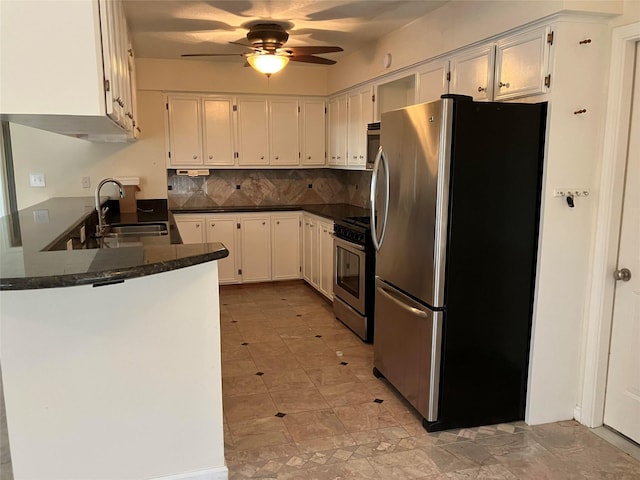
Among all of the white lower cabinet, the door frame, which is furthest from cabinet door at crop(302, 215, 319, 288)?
the door frame

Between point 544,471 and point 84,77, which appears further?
point 544,471

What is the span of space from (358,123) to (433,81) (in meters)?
1.58

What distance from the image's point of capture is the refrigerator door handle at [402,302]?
274cm

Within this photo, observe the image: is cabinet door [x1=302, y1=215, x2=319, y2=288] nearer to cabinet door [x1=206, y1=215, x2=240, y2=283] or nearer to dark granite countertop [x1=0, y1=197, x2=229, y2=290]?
cabinet door [x1=206, y1=215, x2=240, y2=283]

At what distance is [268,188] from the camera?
6238 mm

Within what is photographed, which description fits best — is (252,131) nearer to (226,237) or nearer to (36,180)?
(226,237)

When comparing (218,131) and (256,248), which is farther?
(256,248)

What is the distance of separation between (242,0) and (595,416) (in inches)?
134

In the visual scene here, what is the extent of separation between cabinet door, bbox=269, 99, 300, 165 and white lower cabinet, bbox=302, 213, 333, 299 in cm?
77

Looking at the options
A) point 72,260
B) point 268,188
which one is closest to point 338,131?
point 268,188

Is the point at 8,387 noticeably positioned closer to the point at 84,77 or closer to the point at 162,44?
the point at 84,77

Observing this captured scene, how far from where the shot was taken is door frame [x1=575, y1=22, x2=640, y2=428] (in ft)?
8.30

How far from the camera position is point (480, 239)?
2.63 meters

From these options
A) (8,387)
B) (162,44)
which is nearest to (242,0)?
(162,44)
